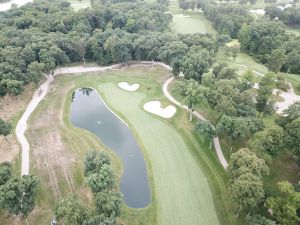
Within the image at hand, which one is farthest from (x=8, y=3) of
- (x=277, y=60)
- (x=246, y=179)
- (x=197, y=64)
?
(x=246, y=179)

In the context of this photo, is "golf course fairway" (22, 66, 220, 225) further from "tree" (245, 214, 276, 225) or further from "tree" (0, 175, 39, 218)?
"tree" (245, 214, 276, 225)

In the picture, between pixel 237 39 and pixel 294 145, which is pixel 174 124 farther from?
pixel 237 39

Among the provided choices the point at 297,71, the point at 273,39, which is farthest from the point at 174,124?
the point at 273,39

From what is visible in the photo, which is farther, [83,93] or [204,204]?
[83,93]

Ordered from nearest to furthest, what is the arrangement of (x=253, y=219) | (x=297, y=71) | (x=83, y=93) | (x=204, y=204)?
1. (x=253, y=219)
2. (x=204, y=204)
3. (x=83, y=93)
4. (x=297, y=71)

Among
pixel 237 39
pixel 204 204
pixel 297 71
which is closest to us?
pixel 204 204

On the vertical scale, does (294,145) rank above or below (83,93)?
above

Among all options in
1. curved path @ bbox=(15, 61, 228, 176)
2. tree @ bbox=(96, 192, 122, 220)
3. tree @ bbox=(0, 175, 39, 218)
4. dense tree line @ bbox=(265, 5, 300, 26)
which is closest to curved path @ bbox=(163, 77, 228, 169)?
curved path @ bbox=(15, 61, 228, 176)
